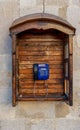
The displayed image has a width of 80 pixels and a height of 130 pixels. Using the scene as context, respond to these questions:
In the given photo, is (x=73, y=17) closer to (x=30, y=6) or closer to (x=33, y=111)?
(x=30, y=6)

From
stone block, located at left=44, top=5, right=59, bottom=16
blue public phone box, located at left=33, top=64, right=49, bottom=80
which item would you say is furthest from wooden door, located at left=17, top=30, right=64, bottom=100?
stone block, located at left=44, top=5, right=59, bottom=16

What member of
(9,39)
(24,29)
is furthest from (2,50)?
(24,29)

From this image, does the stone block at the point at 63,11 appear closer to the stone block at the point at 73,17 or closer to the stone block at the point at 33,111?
the stone block at the point at 73,17

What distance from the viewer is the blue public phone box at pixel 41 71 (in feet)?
7.02

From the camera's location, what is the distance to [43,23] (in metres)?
2.01

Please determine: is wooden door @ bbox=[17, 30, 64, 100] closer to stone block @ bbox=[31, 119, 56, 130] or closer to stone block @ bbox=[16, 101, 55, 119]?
stone block @ bbox=[16, 101, 55, 119]

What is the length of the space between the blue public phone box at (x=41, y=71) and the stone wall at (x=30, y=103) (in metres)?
0.24

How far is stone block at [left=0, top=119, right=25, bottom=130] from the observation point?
2.27 metres

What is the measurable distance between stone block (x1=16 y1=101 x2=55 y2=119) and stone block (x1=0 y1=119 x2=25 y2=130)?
0.17 ft

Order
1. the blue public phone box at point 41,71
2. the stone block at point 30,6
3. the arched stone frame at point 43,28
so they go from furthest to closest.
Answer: the stone block at point 30,6 < the blue public phone box at point 41,71 < the arched stone frame at point 43,28

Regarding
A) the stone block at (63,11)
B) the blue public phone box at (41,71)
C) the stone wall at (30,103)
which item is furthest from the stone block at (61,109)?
the stone block at (63,11)

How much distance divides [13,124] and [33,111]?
0.20m

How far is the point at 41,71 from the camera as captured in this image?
2.13 m

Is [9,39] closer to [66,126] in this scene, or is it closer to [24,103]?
[24,103]
